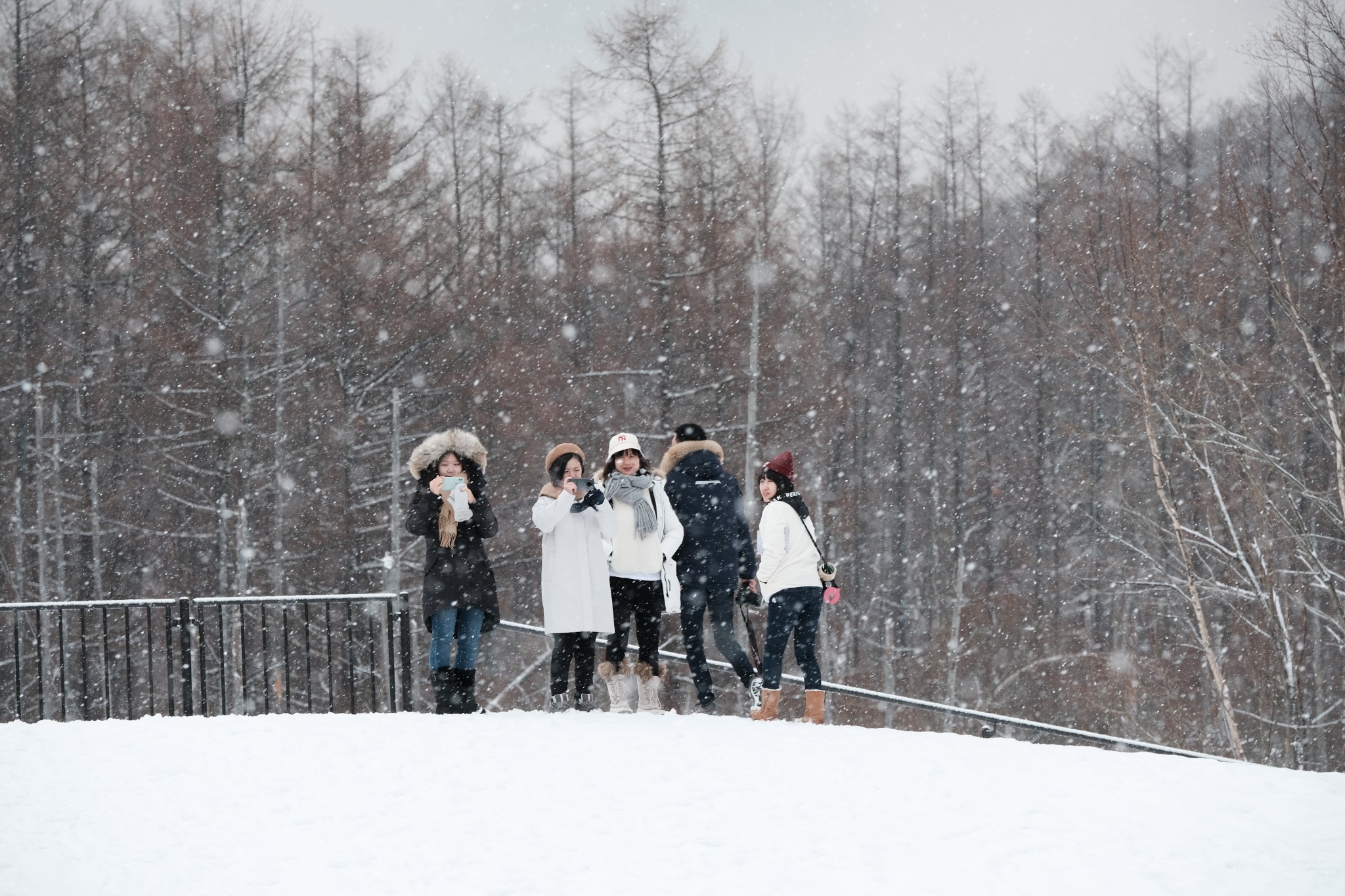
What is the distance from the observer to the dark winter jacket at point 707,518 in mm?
7125

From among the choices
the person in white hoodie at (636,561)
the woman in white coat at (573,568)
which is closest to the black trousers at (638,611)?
the person in white hoodie at (636,561)

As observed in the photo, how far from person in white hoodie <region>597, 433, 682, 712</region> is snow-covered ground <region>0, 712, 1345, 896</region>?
2.62 ft

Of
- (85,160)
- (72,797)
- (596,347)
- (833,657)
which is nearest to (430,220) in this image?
(596,347)

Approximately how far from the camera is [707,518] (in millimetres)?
7164

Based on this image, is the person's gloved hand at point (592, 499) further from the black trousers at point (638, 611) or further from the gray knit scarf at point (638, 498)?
the black trousers at point (638, 611)

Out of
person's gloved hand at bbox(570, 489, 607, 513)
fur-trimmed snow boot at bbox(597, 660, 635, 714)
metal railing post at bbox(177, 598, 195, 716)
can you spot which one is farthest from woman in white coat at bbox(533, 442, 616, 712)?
metal railing post at bbox(177, 598, 195, 716)

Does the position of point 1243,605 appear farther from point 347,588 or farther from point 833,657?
point 347,588

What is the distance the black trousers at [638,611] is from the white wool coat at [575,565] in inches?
3.7

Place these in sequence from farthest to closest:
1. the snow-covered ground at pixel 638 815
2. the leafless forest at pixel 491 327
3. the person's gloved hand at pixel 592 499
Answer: the leafless forest at pixel 491 327, the person's gloved hand at pixel 592 499, the snow-covered ground at pixel 638 815

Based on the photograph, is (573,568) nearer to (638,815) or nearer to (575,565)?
(575,565)

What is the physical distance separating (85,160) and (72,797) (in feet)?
53.4

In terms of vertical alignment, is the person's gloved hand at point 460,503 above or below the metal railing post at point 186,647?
above

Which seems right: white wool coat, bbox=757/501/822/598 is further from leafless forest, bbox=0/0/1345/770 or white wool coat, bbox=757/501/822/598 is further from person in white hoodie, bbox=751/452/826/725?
leafless forest, bbox=0/0/1345/770

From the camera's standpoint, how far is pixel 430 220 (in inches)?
781
